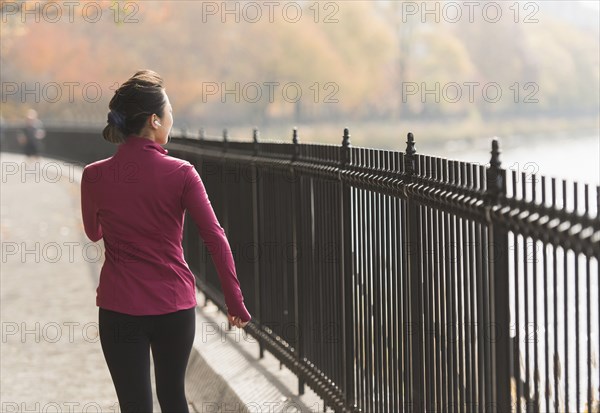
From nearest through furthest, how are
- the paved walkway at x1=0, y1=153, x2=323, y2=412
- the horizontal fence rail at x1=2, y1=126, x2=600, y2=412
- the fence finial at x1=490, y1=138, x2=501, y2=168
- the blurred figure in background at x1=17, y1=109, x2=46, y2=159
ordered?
the horizontal fence rail at x1=2, y1=126, x2=600, y2=412
the fence finial at x1=490, y1=138, x2=501, y2=168
the paved walkway at x1=0, y1=153, x2=323, y2=412
the blurred figure in background at x1=17, y1=109, x2=46, y2=159

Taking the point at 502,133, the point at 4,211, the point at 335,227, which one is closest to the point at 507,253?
the point at 335,227

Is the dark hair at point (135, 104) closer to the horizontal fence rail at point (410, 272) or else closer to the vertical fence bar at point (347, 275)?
the horizontal fence rail at point (410, 272)

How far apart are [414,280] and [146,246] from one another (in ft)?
4.03

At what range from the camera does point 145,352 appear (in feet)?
16.5

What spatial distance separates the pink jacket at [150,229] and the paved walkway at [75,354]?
248 cm

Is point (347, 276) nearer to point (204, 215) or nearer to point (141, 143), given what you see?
point (204, 215)

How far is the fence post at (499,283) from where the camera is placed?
4391 mm

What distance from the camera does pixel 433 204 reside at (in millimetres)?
5125

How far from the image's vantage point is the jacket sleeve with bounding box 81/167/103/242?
5.09 meters

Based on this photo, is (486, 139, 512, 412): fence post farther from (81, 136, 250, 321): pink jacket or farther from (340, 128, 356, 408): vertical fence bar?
(340, 128, 356, 408): vertical fence bar

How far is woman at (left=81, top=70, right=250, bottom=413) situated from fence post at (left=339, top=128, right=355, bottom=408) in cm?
167

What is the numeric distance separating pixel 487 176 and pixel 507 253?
0.96ft

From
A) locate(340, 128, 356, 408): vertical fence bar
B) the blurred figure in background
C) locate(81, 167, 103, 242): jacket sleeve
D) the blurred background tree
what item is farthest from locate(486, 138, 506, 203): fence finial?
the blurred background tree

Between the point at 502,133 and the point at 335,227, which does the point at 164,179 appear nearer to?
the point at 335,227
